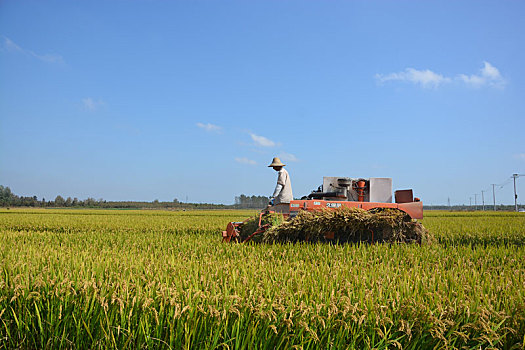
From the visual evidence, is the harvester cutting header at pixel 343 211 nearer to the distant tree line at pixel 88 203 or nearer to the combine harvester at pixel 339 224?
the combine harvester at pixel 339 224

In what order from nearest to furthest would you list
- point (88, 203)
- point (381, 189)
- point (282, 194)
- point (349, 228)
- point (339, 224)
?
point (339, 224) < point (349, 228) < point (282, 194) < point (381, 189) < point (88, 203)

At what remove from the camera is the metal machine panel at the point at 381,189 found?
8938 millimetres

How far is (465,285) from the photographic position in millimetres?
3457

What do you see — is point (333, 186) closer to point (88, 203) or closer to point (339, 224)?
point (339, 224)

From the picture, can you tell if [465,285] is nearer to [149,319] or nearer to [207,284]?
[207,284]

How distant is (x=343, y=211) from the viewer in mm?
7277

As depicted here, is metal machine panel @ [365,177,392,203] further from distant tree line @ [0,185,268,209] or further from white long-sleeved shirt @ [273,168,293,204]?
distant tree line @ [0,185,268,209]

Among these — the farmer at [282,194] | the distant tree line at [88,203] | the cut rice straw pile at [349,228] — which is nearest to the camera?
the cut rice straw pile at [349,228]

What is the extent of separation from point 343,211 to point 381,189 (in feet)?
7.17

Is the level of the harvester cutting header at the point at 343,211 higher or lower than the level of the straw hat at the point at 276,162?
lower

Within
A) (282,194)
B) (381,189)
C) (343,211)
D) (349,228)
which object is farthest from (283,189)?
(381,189)

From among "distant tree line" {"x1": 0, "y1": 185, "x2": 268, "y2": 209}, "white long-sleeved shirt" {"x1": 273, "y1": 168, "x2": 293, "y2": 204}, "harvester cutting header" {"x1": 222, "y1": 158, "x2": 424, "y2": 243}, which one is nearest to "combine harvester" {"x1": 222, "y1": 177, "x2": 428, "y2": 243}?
"harvester cutting header" {"x1": 222, "y1": 158, "x2": 424, "y2": 243}

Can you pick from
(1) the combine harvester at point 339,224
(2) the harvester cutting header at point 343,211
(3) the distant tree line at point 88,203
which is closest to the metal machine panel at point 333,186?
(2) the harvester cutting header at point 343,211

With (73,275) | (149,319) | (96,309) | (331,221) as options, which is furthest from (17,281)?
(331,221)
